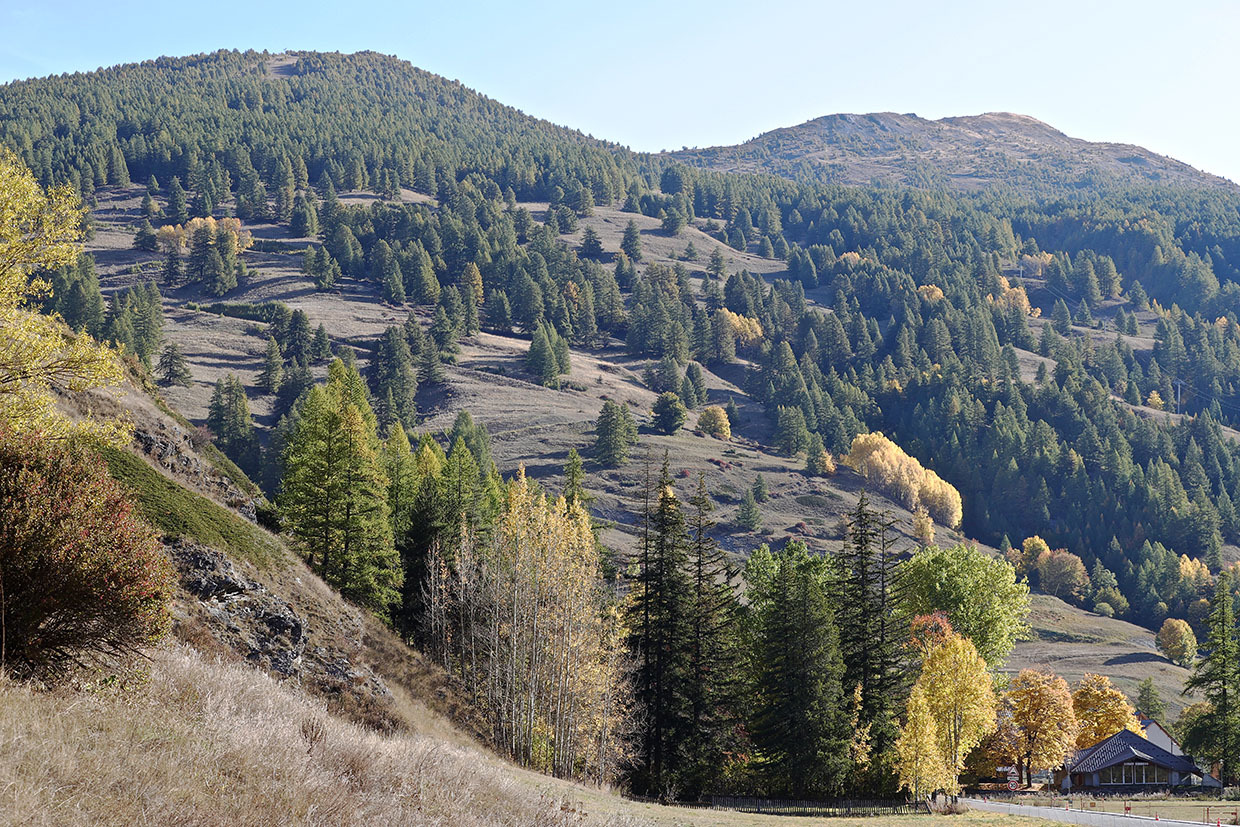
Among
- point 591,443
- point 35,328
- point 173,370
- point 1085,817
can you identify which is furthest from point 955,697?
point 173,370

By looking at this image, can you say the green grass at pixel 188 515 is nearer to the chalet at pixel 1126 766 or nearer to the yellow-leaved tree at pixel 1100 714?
the chalet at pixel 1126 766

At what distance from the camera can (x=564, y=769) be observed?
139ft

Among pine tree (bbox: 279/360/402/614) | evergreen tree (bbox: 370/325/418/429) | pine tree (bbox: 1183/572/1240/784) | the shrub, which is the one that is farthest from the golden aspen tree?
the shrub

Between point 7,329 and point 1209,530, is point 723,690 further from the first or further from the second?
point 1209,530

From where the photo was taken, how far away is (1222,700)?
59.3 m

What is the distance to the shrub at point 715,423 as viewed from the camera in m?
190

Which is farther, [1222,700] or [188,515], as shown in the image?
[1222,700]

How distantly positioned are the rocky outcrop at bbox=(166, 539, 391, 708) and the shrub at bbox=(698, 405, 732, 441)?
6378 inches

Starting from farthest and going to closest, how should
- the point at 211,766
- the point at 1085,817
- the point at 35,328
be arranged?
the point at 1085,817, the point at 35,328, the point at 211,766

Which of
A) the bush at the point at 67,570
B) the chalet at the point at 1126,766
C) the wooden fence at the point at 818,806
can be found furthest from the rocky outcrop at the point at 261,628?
the chalet at the point at 1126,766

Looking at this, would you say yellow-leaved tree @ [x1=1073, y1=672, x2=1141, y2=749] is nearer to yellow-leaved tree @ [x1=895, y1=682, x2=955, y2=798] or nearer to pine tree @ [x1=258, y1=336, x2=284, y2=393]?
yellow-leaved tree @ [x1=895, y1=682, x2=955, y2=798]

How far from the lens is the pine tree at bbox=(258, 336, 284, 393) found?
15000 centimetres

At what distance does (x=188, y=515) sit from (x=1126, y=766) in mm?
69794

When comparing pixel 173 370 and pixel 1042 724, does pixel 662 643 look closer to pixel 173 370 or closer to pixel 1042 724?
pixel 1042 724
